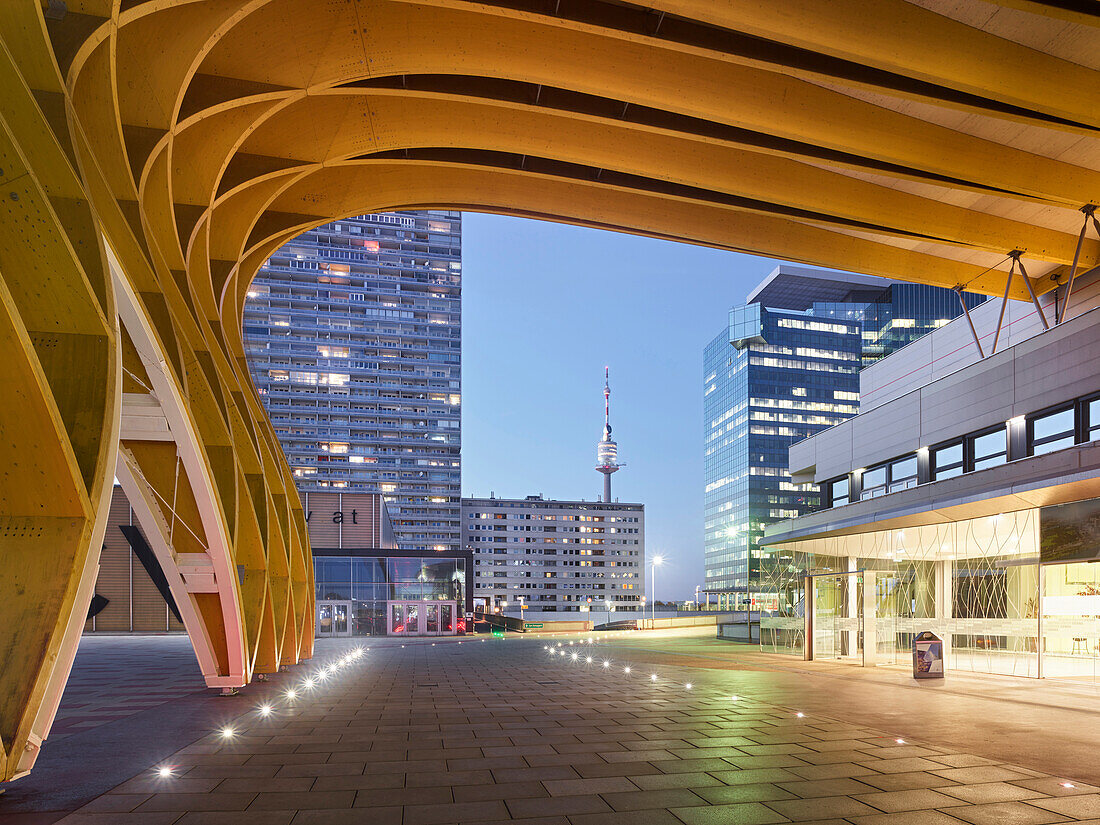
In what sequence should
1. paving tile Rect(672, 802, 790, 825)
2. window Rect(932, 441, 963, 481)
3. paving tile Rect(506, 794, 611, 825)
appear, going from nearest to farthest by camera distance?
paving tile Rect(672, 802, 790, 825) → paving tile Rect(506, 794, 611, 825) → window Rect(932, 441, 963, 481)

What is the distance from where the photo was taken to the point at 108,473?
27.7ft

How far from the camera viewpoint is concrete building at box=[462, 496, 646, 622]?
575 feet

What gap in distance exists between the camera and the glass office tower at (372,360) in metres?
128

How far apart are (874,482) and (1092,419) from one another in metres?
13.6

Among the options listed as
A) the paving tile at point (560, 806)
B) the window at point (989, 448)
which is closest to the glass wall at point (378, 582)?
the window at point (989, 448)

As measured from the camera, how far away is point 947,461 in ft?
95.0

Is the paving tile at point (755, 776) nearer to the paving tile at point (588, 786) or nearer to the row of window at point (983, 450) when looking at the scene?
the paving tile at point (588, 786)

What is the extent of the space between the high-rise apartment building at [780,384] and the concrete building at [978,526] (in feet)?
340

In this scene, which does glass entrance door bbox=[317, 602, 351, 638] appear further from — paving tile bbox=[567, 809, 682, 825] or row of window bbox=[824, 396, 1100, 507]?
paving tile bbox=[567, 809, 682, 825]

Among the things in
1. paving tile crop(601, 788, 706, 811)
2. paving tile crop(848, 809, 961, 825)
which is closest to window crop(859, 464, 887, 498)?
paving tile crop(848, 809, 961, 825)

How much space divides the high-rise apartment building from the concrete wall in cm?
9891

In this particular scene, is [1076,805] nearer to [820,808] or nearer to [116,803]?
[820,808]

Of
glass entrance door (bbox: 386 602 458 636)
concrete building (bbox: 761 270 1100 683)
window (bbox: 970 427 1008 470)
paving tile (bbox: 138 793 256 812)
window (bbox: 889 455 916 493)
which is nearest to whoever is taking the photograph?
paving tile (bbox: 138 793 256 812)

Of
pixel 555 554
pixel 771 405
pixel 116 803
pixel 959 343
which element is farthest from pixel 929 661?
pixel 555 554
